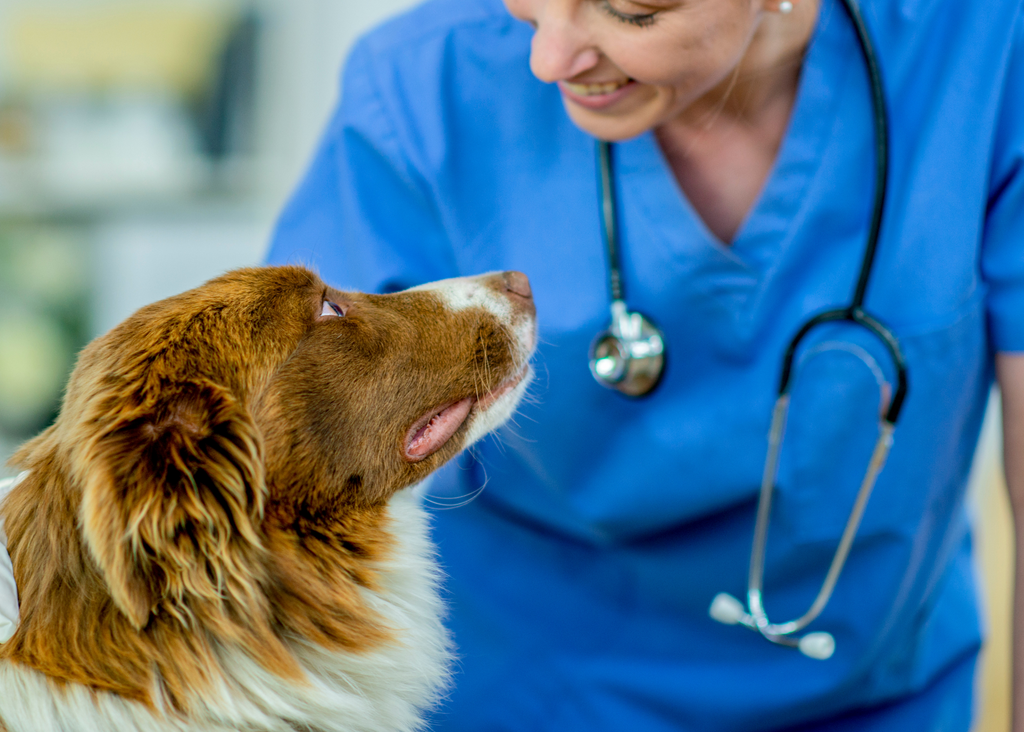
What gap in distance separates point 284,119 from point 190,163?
32cm

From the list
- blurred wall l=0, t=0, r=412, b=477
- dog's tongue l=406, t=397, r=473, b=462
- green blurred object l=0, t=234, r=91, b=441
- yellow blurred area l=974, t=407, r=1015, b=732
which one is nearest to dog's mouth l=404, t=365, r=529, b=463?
dog's tongue l=406, t=397, r=473, b=462

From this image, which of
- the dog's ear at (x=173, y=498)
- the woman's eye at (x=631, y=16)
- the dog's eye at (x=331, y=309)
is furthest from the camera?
the dog's eye at (x=331, y=309)

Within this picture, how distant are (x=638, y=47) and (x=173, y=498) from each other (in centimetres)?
60

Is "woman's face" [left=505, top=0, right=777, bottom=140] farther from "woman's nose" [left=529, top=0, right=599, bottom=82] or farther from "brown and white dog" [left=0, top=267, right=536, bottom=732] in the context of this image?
"brown and white dog" [left=0, top=267, right=536, bottom=732]

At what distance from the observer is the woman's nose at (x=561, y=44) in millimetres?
842

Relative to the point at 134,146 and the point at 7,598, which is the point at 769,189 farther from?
the point at 134,146

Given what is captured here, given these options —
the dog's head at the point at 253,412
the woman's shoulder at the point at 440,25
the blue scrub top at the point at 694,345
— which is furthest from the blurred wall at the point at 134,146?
the dog's head at the point at 253,412

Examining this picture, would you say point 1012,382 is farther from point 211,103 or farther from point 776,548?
point 211,103

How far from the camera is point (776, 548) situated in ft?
3.48

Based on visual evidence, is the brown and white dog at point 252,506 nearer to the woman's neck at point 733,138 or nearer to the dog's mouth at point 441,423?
the dog's mouth at point 441,423

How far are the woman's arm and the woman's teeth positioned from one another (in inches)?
22.0

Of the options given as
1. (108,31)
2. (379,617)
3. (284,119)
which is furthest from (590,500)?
(108,31)

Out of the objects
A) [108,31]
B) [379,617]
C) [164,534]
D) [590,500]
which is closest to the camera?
[164,534]

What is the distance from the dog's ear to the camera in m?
0.65
